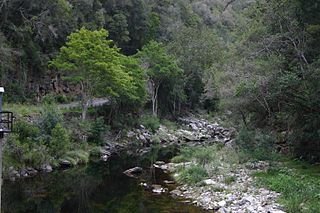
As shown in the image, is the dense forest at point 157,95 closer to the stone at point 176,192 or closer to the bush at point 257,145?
the bush at point 257,145

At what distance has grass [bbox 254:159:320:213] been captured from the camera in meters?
14.5

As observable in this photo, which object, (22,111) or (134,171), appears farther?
(22,111)

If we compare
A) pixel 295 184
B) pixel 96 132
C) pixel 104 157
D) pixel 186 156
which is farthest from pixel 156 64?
pixel 295 184

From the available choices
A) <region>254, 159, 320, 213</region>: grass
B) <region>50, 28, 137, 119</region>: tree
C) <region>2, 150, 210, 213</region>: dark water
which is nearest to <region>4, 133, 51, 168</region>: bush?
<region>2, 150, 210, 213</region>: dark water

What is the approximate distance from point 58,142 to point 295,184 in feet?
52.5

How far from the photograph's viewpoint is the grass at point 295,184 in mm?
14505

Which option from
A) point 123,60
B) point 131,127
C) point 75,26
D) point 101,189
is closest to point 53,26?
point 75,26

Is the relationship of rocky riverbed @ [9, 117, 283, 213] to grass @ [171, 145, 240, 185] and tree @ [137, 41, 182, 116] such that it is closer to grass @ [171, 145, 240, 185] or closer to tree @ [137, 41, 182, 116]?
grass @ [171, 145, 240, 185]

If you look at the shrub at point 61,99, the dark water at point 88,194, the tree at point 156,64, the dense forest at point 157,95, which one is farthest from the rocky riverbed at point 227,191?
the tree at point 156,64

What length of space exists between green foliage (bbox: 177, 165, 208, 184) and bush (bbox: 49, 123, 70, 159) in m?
8.97

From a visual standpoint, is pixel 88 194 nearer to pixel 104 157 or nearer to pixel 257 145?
pixel 257 145

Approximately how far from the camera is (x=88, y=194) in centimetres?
2023

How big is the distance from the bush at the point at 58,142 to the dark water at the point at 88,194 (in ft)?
5.93

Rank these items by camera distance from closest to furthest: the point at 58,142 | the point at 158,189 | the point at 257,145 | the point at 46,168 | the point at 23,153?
the point at 158,189
the point at 257,145
the point at 23,153
the point at 46,168
the point at 58,142
